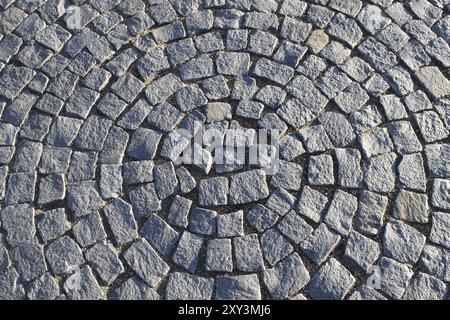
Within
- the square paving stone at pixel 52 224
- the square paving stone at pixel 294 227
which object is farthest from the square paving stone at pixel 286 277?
the square paving stone at pixel 52 224

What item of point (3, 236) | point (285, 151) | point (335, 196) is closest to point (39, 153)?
point (3, 236)

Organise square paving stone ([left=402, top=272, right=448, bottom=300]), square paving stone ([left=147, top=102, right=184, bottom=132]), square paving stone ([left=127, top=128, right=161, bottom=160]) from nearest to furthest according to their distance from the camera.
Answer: square paving stone ([left=402, top=272, right=448, bottom=300])
square paving stone ([left=127, top=128, right=161, bottom=160])
square paving stone ([left=147, top=102, right=184, bottom=132])

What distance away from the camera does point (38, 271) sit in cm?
420

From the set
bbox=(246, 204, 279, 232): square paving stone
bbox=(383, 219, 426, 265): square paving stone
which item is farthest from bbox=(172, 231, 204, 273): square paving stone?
bbox=(383, 219, 426, 265): square paving stone

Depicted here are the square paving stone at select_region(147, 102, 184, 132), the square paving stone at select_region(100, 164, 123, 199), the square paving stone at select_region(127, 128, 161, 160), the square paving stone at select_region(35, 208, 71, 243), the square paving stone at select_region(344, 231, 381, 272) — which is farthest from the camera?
the square paving stone at select_region(147, 102, 184, 132)

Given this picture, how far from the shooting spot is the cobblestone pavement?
4.15m

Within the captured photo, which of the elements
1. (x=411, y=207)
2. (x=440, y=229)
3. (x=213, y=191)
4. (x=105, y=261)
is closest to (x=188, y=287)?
(x=105, y=261)

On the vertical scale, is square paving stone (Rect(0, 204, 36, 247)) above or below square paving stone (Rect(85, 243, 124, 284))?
above

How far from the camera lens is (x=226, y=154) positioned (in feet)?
15.1

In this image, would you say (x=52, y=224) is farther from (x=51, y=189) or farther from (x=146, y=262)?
(x=146, y=262)

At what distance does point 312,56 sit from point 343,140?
87 centimetres

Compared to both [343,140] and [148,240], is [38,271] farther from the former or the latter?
[343,140]

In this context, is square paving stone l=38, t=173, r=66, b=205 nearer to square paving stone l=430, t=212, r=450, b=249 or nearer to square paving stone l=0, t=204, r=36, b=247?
square paving stone l=0, t=204, r=36, b=247

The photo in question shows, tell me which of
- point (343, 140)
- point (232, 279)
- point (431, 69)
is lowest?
point (232, 279)
